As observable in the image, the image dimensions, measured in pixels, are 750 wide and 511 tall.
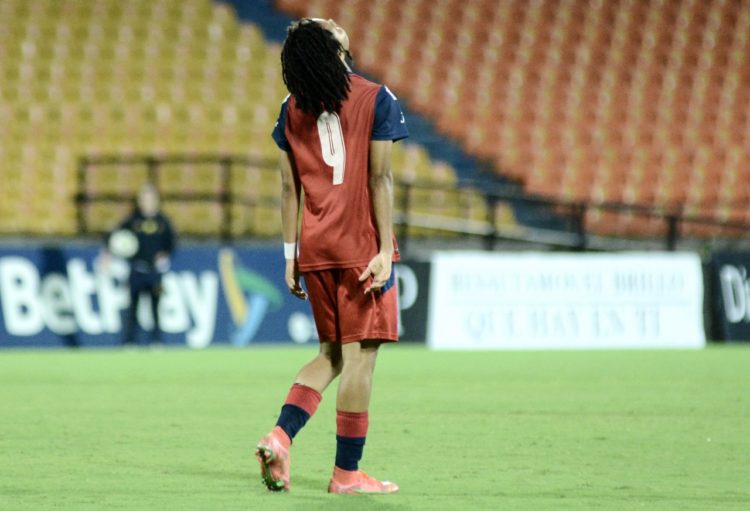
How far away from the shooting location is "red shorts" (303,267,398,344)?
584cm

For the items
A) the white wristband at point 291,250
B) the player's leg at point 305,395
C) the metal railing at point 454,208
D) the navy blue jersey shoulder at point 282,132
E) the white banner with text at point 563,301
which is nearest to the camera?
the player's leg at point 305,395

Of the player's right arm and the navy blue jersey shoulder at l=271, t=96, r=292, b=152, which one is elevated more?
the navy blue jersey shoulder at l=271, t=96, r=292, b=152

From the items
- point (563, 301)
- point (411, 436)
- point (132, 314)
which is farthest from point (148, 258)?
point (411, 436)

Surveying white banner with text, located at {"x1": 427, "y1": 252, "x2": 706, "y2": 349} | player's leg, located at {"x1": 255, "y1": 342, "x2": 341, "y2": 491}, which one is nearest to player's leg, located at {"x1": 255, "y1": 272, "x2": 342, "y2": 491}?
player's leg, located at {"x1": 255, "y1": 342, "x2": 341, "y2": 491}

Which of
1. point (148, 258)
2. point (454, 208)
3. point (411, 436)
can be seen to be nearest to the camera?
point (411, 436)

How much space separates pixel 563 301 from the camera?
1705 centimetres

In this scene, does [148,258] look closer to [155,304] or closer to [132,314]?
[155,304]

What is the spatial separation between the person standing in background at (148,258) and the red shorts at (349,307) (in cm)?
1043

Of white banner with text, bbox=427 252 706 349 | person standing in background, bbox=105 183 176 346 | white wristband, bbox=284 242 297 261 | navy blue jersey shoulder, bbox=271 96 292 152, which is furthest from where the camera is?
white banner with text, bbox=427 252 706 349

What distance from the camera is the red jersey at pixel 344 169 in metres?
5.87

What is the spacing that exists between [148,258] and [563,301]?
16.4 ft

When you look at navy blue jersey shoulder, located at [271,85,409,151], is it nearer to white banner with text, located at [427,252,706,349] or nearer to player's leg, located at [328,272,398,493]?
player's leg, located at [328,272,398,493]

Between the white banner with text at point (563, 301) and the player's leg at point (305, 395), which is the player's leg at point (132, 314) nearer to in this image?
the white banner with text at point (563, 301)

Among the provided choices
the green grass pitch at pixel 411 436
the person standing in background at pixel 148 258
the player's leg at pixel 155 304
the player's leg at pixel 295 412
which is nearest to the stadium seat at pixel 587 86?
the person standing in background at pixel 148 258
